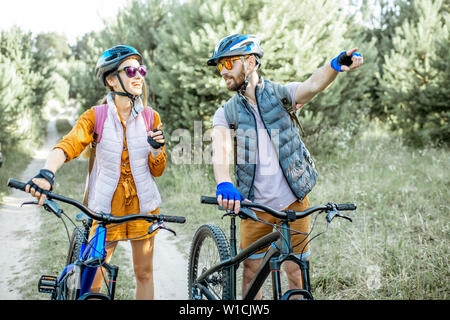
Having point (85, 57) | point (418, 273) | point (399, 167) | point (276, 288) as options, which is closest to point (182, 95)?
point (399, 167)

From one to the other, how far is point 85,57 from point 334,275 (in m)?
13.3

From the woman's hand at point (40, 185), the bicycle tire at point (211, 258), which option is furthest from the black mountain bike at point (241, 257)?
the woman's hand at point (40, 185)

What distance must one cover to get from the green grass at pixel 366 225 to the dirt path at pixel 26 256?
0.21 metres

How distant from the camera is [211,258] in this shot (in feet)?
9.58

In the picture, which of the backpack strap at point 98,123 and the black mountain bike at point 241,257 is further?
the backpack strap at point 98,123

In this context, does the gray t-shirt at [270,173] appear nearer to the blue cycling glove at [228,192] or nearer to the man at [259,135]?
the man at [259,135]

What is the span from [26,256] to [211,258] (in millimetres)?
3542

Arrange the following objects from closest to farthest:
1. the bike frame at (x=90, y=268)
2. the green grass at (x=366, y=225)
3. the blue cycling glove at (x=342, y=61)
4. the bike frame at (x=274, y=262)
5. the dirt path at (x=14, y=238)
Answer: the bike frame at (x=274, y=262), the bike frame at (x=90, y=268), the blue cycling glove at (x=342, y=61), the green grass at (x=366, y=225), the dirt path at (x=14, y=238)

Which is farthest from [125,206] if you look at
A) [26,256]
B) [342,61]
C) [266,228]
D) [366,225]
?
[366,225]

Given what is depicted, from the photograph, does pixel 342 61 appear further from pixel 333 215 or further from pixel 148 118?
pixel 148 118

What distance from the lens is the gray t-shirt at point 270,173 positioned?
2.54 m

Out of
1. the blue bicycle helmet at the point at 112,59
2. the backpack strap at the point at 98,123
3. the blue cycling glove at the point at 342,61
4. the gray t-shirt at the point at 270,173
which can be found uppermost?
the blue bicycle helmet at the point at 112,59

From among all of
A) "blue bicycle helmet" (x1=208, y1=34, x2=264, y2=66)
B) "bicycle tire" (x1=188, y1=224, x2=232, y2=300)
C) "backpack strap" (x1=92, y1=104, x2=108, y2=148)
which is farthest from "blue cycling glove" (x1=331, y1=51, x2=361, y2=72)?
"backpack strap" (x1=92, y1=104, x2=108, y2=148)

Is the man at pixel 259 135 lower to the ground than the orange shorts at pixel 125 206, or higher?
higher
